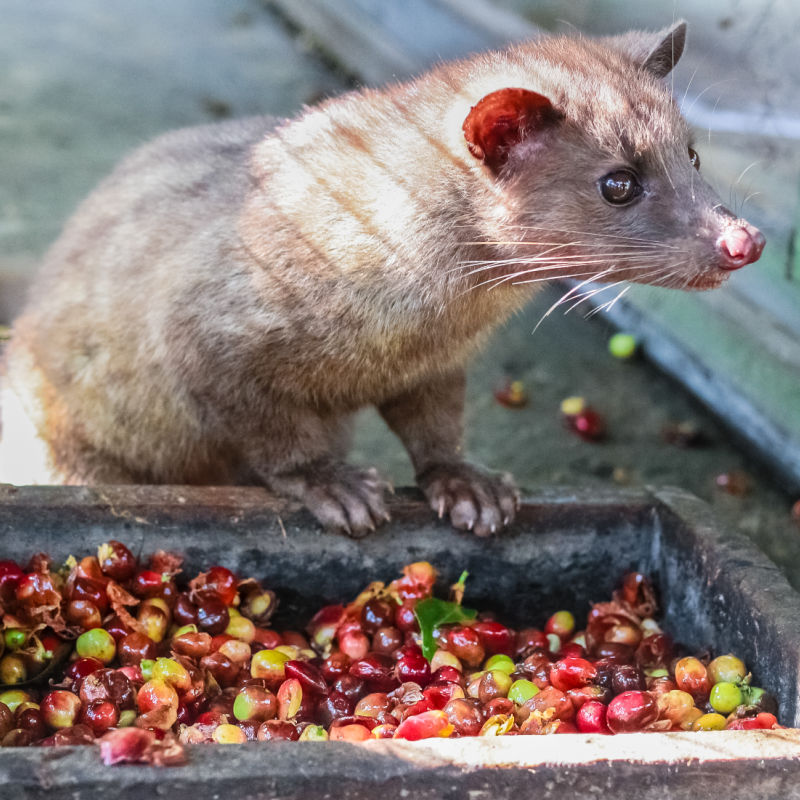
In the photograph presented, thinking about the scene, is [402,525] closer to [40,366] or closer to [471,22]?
[40,366]

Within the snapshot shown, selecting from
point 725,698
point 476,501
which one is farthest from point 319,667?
point 725,698

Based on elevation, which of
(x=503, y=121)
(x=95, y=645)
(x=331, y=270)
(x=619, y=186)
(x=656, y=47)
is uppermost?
(x=656, y=47)

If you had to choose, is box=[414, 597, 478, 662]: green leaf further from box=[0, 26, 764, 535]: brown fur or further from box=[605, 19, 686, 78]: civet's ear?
box=[605, 19, 686, 78]: civet's ear

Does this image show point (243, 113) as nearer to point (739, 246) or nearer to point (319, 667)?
point (319, 667)

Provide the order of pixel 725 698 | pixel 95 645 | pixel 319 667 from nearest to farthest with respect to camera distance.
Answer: pixel 725 698, pixel 95 645, pixel 319 667

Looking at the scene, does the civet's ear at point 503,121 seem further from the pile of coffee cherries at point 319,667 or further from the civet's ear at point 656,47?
the pile of coffee cherries at point 319,667
